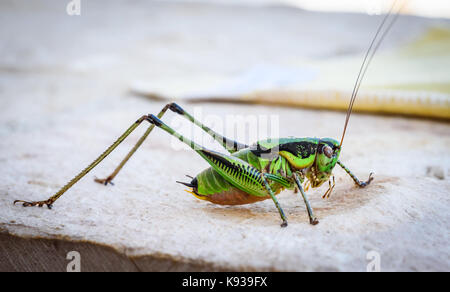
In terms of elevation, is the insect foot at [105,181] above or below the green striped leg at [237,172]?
below

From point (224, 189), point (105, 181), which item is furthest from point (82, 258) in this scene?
point (105, 181)

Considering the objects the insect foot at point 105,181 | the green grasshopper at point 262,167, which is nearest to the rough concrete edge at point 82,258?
the green grasshopper at point 262,167

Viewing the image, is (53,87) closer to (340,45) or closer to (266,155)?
(266,155)

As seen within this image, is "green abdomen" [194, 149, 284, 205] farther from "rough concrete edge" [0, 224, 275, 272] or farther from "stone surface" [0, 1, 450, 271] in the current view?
"rough concrete edge" [0, 224, 275, 272]

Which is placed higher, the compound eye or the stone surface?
the compound eye

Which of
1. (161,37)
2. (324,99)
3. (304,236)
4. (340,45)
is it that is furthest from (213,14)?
(304,236)

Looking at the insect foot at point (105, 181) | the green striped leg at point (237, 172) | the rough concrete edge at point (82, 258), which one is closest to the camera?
the rough concrete edge at point (82, 258)

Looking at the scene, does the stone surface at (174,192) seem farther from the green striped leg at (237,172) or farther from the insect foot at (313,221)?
the green striped leg at (237,172)

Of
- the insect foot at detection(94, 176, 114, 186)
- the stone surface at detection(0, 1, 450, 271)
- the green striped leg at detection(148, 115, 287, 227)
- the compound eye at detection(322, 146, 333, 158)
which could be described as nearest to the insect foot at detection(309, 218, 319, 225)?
the stone surface at detection(0, 1, 450, 271)
